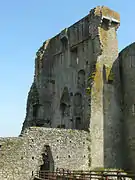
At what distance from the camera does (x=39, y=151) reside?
20109 millimetres

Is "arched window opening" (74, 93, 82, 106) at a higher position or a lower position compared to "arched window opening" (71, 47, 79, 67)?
lower

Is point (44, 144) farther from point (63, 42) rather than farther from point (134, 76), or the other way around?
point (63, 42)

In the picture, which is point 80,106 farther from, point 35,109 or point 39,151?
point 39,151

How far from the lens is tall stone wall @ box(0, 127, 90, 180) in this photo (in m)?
18.8

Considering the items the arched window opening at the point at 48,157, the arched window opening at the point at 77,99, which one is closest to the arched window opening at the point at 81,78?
the arched window opening at the point at 77,99

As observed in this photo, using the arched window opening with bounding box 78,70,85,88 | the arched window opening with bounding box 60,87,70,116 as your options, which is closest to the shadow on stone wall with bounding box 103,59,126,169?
the arched window opening with bounding box 78,70,85,88

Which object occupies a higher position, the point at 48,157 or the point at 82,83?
the point at 82,83

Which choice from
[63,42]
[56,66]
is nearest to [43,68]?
[56,66]

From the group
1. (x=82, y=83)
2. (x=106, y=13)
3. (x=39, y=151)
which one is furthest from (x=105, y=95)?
(x=106, y=13)

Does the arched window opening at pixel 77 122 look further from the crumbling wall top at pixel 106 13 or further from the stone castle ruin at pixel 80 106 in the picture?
the crumbling wall top at pixel 106 13

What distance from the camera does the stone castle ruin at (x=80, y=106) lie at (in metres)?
20.0

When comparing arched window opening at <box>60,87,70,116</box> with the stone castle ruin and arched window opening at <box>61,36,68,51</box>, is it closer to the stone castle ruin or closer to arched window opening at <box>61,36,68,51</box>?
the stone castle ruin

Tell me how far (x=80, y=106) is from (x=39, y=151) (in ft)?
25.2

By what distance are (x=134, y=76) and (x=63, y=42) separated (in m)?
9.08
